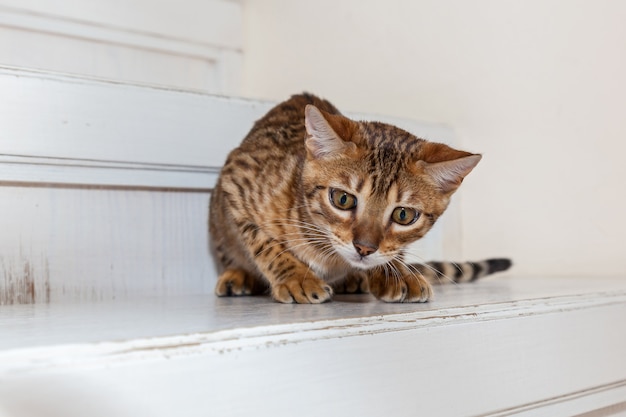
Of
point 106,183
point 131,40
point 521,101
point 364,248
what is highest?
point 131,40

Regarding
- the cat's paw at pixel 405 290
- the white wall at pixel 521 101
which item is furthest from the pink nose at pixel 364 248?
the white wall at pixel 521 101

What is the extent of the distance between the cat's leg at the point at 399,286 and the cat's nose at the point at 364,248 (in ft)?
0.33

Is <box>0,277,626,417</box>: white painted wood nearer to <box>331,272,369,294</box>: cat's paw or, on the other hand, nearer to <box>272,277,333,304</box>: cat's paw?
<box>272,277,333,304</box>: cat's paw

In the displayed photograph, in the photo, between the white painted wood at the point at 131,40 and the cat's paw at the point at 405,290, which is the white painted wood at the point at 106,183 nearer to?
the cat's paw at the point at 405,290

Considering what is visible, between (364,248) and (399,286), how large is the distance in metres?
0.12

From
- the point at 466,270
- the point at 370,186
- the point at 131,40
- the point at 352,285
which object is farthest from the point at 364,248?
the point at 131,40

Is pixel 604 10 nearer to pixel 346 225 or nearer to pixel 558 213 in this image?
pixel 558 213

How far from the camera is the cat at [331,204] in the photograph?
1075 mm

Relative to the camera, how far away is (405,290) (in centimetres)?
111

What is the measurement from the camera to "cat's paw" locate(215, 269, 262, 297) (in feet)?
4.21

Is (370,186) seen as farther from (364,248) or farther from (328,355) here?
(328,355)

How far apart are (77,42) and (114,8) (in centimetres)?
16

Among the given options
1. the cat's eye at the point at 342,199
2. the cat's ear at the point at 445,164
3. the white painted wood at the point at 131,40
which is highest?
the white painted wood at the point at 131,40

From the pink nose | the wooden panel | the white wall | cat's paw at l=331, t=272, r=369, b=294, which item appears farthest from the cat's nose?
the white wall
